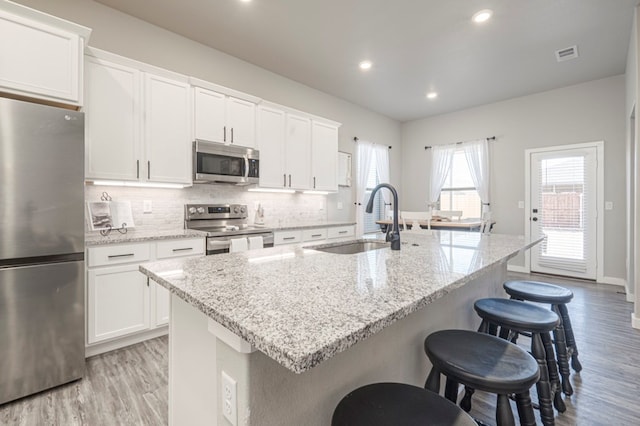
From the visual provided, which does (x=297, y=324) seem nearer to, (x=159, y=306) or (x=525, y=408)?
(x=525, y=408)

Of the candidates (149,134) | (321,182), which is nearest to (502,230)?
(321,182)

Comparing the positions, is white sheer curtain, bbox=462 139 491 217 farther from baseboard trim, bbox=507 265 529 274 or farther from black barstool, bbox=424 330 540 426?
black barstool, bbox=424 330 540 426

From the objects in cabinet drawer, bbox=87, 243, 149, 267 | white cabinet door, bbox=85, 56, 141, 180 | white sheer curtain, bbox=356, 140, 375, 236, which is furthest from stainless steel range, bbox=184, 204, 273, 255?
white sheer curtain, bbox=356, 140, 375, 236

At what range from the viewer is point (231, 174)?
3389 mm

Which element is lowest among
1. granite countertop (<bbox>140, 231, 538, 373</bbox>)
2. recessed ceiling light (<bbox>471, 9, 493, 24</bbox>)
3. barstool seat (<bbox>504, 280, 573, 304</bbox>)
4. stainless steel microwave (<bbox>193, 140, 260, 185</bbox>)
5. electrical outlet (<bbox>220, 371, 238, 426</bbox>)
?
barstool seat (<bbox>504, 280, 573, 304</bbox>)

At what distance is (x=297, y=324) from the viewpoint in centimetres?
A: 61

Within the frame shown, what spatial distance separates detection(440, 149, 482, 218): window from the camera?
5.91 m

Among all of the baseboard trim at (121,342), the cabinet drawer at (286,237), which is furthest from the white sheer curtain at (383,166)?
the baseboard trim at (121,342)

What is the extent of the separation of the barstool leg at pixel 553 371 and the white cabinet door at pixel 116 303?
9.52ft

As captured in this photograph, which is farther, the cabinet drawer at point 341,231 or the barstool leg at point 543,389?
the cabinet drawer at point 341,231

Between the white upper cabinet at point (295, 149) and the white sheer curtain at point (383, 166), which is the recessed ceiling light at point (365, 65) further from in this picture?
the white sheer curtain at point (383, 166)

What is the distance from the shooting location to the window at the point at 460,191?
591 cm

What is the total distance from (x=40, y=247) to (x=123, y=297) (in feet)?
2.47

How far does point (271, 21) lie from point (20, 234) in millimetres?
2851
